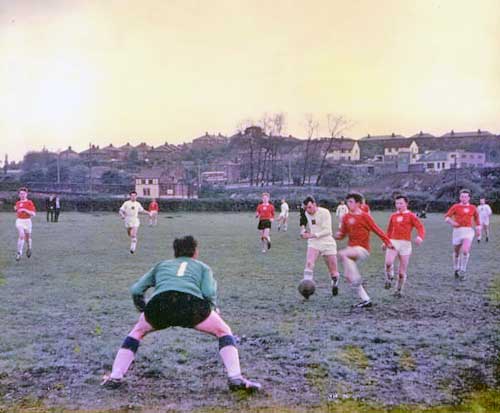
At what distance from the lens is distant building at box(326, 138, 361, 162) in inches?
361

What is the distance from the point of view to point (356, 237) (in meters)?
8.88

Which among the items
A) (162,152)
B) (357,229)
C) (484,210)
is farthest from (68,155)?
(484,210)

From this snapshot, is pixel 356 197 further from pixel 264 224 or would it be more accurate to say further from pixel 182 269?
pixel 264 224

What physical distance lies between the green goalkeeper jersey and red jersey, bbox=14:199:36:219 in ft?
25.0

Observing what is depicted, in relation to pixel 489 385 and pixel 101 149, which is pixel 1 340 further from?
pixel 489 385

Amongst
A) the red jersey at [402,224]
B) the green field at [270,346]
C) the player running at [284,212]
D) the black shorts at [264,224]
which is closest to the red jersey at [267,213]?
the black shorts at [264,224]

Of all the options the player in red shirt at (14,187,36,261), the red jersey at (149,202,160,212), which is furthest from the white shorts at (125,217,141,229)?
the red jersey at (149,202,160,212)

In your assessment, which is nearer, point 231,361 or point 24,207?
point 231,361

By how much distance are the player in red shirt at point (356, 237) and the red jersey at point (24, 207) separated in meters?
6.69

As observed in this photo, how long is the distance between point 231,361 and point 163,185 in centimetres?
584

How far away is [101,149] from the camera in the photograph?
8664 millimetres

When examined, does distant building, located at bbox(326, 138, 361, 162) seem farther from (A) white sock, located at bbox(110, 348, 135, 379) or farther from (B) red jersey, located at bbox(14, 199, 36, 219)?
(B) red jersey, located at bbox(14, 199, 36, 219)

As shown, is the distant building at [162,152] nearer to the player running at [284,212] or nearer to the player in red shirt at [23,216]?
the player in red shirt at [23,216]

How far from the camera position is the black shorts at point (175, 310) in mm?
4703
